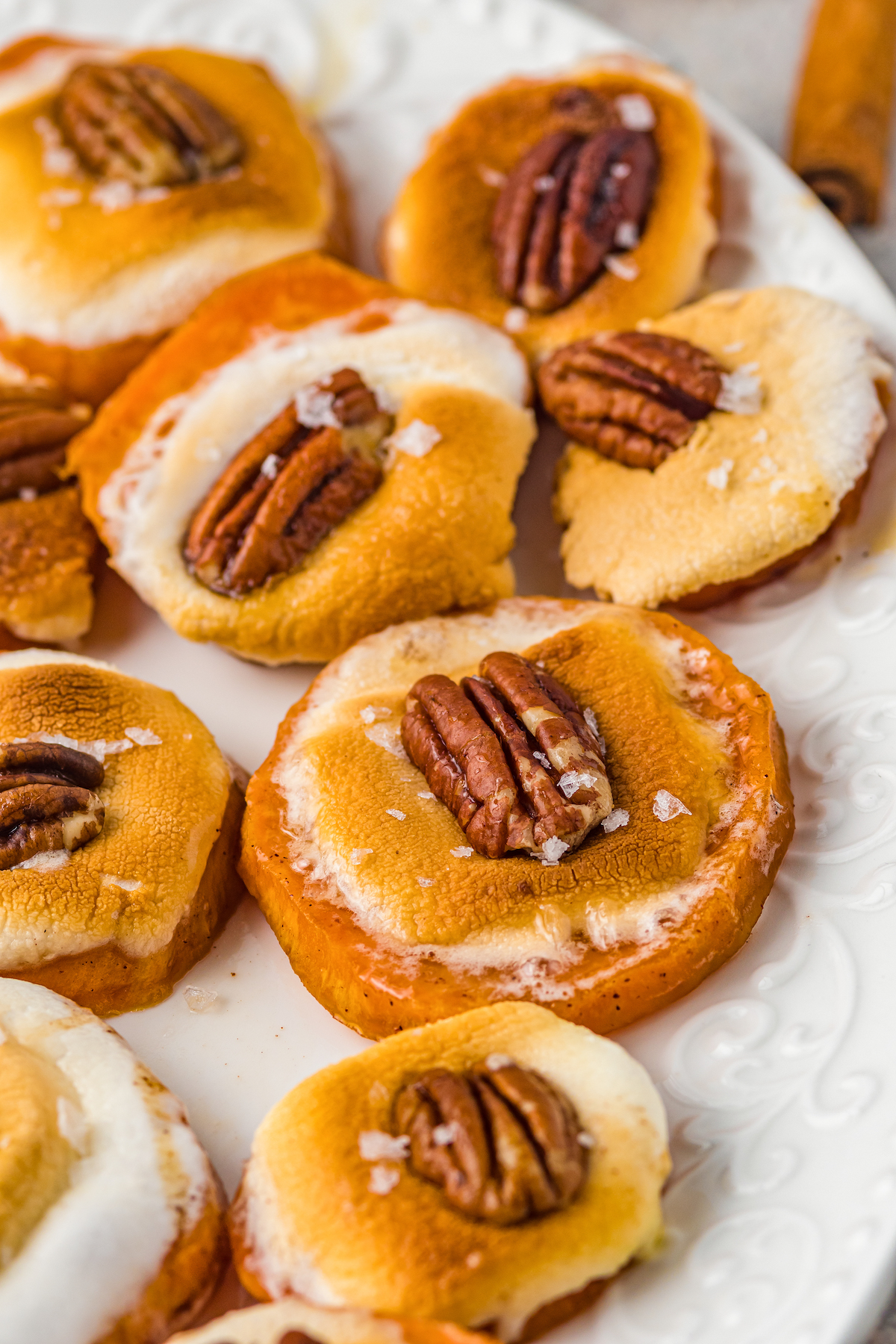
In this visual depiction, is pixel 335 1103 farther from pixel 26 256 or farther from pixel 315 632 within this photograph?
pixel 26 256

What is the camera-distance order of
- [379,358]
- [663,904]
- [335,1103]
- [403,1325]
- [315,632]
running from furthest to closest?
[379,358] < [315,632] < [663,904] < [335,1103] < [403,1325]

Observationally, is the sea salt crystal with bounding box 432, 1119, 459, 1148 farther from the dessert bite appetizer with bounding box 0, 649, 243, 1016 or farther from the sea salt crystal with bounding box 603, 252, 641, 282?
the sea salt crystal with bounding box 603, 252, 641, 282

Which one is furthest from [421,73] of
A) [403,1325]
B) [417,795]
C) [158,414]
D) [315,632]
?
[403,1325]

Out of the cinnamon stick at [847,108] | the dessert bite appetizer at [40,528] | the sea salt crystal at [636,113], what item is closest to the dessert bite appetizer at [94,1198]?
the dessert bite appetizer at [40,528]

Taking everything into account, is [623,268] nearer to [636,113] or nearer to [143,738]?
[636,113]

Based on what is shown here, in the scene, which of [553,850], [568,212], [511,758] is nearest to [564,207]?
[568,212]
